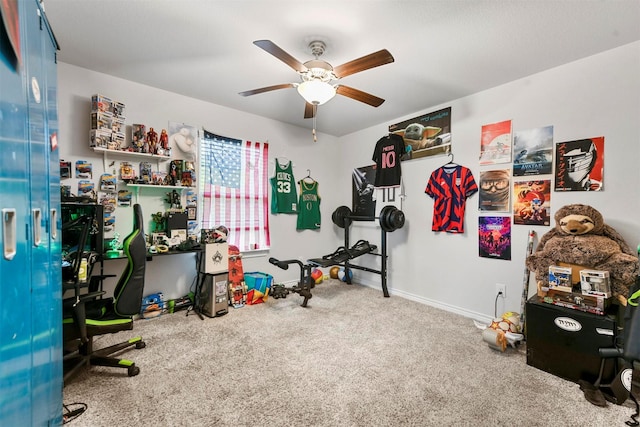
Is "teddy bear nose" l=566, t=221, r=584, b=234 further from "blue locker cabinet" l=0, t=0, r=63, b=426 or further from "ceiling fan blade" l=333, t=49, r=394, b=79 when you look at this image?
"blue locker cabinet" l=0, t=0, r=63, b=426

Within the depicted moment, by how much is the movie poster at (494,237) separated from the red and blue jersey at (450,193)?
0.24 m

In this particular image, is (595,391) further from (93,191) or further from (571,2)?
(93,191)

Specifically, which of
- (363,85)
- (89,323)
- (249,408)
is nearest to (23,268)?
(89,323)

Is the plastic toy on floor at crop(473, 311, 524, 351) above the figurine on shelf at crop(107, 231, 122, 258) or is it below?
below

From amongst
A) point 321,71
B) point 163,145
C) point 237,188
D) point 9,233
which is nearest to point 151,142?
point 163,145

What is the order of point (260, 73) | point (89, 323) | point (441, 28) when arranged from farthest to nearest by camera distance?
point (260, 73) → point (441, 28) → point (89, 323)

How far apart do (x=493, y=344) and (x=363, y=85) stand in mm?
2845

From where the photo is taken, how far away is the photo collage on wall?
2465 mm

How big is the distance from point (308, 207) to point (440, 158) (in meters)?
2.18

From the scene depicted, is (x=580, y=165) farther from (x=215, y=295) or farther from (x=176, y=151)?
(x=176, y=151)

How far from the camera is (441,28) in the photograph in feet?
6.89

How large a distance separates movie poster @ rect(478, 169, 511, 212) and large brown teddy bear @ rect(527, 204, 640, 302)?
1.90 feet

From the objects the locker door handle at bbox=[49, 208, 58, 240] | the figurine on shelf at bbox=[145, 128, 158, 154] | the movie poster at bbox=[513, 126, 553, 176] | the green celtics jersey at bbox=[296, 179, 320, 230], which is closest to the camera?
the locker door handle at bbox=[49, 208, 58, 240]

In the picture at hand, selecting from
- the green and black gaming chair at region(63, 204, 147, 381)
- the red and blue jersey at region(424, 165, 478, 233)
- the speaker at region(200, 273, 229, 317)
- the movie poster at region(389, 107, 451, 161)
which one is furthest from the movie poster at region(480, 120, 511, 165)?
the green and black gaming chair at region(63, 204, 147, 381)
